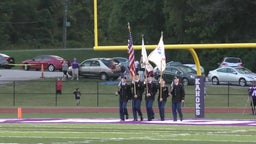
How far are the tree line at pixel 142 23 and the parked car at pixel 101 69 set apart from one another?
7.54 meters

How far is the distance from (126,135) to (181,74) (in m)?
25.1

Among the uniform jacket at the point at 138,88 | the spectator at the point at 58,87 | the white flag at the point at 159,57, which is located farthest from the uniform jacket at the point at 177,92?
the spectator at the point at 58,87

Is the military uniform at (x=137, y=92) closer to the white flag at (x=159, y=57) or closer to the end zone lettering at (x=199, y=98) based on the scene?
the white flag at (x=159, y=57)

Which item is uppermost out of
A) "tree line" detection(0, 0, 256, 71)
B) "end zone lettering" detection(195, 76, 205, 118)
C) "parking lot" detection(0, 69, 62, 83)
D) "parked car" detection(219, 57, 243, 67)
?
"tree line" detection(0, 0, 256, 71)

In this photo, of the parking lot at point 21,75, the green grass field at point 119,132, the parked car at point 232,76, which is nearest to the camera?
the green grass field at point 119,132

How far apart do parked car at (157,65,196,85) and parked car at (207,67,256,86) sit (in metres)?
1.52

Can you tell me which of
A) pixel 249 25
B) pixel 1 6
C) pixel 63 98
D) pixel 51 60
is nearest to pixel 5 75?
pixel 51 60

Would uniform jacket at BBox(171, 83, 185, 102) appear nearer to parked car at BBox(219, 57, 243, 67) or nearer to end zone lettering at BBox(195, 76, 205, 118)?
end zone lettering at BBox(195, 76, 205, 118)

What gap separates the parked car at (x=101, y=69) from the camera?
4631cm

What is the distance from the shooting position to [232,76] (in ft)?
144

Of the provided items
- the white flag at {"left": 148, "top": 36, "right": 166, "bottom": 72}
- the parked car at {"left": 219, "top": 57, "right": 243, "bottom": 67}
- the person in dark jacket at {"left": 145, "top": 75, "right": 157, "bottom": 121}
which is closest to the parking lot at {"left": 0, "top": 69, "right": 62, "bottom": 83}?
the parked car at {"left": 219, "top": 57, "right": 243, "bottom": 67}

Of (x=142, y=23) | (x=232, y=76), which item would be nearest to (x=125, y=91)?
(x=232, y=76)

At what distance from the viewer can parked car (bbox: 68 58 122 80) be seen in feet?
152

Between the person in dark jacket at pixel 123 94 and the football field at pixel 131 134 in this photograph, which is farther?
the person in dark jacket at pixel 123 94
